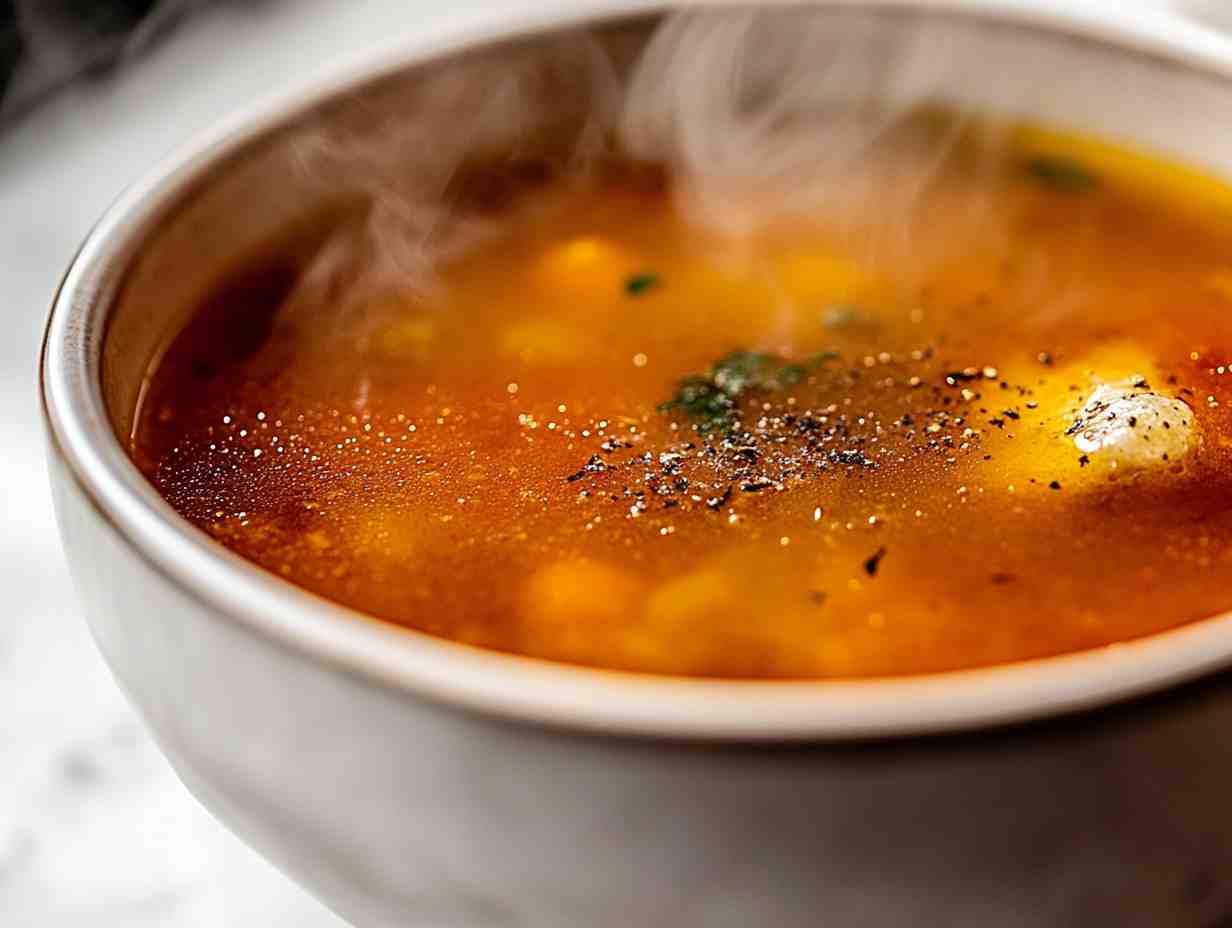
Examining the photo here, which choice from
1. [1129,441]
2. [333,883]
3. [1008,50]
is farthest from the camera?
[1008,50]

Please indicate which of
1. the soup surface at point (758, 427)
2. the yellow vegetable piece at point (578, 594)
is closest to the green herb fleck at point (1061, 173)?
the soup surface at point (758, 427)

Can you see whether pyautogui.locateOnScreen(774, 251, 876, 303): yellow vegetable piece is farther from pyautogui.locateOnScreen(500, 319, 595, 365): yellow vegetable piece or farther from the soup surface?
pyautogui.locateOnScreen(500, 319, 595, 365): yellow vegetable piece

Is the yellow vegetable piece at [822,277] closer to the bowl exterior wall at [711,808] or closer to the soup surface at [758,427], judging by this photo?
the soup surface at [758,427]

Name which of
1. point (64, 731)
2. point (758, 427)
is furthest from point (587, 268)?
point (64, 731)

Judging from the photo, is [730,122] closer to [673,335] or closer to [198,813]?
[673,335]

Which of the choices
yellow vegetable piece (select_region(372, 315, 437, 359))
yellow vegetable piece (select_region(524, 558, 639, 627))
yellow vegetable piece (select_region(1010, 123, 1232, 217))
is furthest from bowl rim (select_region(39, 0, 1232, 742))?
yellow vegetable piece (select_region(1010, 123, 1232, 217))

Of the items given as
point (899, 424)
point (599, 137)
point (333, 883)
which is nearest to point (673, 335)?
point (899, 424)

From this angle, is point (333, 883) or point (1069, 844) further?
point (333, 883)
